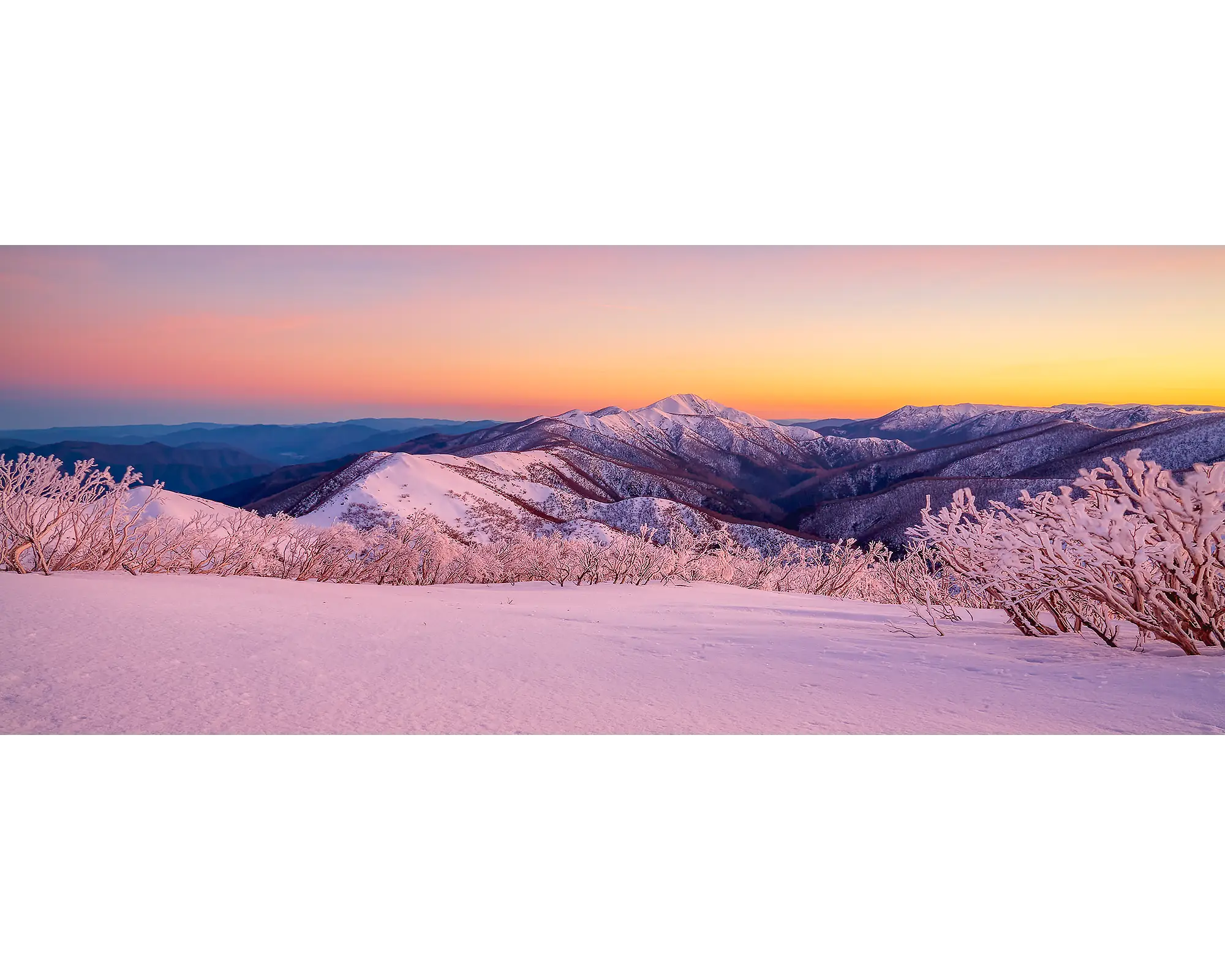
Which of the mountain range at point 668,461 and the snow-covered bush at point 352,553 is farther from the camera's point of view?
the mountain range at point 668,461

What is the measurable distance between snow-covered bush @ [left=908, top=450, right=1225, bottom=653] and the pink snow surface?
0.24 m

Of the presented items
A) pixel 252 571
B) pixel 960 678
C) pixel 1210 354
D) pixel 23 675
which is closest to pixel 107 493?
pixel 252 571

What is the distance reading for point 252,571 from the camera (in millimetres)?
7133

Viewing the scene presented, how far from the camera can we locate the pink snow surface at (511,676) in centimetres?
301

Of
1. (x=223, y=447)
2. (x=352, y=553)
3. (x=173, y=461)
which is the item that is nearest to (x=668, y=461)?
(x=352, y=553)

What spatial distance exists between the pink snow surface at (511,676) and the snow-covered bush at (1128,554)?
0.79 feet

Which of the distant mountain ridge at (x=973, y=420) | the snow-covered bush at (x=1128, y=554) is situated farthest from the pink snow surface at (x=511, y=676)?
the distant mountain ridge at (x=973, y=420)

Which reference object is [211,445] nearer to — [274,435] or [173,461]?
[173,461]

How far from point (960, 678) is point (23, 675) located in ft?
14.8

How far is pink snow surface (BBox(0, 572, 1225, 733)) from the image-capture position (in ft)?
9.87

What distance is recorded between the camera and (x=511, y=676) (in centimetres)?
345

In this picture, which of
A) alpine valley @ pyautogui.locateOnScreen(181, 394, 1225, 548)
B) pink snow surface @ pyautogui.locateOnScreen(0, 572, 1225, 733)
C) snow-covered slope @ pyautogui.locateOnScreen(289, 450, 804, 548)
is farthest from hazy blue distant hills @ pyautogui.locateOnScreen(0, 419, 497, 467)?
snow-covered slope @ pyautogui.locateOnScreen(289, 450, 804, 548)

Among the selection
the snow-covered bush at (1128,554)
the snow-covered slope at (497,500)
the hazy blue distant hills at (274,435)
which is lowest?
the snow-covered slope at (497,500)

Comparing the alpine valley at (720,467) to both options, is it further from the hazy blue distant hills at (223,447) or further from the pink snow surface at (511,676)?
the pink snow surface at (511,676)
